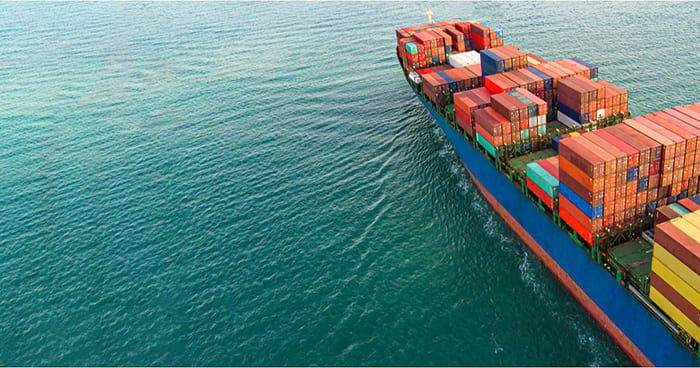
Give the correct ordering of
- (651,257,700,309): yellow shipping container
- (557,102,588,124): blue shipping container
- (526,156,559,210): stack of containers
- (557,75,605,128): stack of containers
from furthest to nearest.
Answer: (557,102,588,124): blue shipping container, (557,75,605,128): stack of containers, (526,156,559,210): stack of containers, (651,257,700,309): yellow shipping container

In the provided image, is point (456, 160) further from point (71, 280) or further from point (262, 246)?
point (71, 280)

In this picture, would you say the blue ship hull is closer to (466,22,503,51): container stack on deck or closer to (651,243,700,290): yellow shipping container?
(651,243,700,290): yellow shipping container

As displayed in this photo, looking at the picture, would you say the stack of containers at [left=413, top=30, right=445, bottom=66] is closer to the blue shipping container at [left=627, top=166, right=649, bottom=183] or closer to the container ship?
the container ship

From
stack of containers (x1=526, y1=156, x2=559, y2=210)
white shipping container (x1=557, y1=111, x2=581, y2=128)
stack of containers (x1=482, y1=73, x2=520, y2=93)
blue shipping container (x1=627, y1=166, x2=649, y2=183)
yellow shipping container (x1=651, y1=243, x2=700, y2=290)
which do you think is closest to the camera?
yellow shipping container (x1=651, y1=243, x2=700, y2=290)

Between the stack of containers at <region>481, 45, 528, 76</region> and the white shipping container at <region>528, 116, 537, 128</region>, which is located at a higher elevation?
the stack of containers at <region>481, 45, 528, 76</region>

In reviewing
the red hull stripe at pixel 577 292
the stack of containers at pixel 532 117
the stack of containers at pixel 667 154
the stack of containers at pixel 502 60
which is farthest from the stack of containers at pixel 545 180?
the stack of containers at pixel 502 60

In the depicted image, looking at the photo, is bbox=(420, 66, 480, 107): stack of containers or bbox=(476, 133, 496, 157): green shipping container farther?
bbox=(420, 66, 480, 107): stack of containers

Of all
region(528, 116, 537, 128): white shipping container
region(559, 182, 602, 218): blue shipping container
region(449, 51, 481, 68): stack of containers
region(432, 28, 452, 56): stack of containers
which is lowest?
region(559, 182, 602, 218): blue shipping container

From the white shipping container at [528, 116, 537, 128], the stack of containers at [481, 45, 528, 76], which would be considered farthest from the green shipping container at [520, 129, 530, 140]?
the stack of containers at [481, 45, 528, 76]
